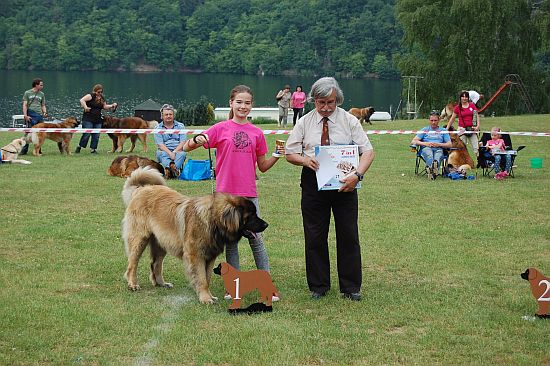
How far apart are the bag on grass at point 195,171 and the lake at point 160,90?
1096 inches

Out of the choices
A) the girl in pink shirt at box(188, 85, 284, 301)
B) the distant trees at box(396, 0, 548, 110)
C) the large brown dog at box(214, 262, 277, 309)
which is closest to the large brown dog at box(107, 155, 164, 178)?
the girl in pink shirt at box(188, 85, 284, 301)

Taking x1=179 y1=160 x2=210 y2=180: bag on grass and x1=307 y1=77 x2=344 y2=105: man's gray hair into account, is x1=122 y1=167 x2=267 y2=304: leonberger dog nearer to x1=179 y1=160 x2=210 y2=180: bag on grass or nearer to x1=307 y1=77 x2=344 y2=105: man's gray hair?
x1=307 y1=77 x2=344 y2=105: man's gray hair

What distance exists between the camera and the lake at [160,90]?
5746cm

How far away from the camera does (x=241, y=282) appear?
20.8 feet

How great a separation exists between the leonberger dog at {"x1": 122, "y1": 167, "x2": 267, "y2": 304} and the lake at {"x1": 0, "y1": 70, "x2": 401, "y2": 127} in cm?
3531

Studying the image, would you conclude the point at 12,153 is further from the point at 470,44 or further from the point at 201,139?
the point at 470,44

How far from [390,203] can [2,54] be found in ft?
358

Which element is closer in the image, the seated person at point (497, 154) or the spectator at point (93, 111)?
the seated person at point (497, 154)

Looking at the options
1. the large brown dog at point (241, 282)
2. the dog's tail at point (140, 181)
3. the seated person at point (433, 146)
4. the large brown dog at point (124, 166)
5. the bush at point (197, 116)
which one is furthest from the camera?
the bush at point (197, 116)

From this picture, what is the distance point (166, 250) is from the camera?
6961 mm

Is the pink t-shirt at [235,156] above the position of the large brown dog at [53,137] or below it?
above

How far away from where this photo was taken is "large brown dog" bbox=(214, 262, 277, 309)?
6.32m

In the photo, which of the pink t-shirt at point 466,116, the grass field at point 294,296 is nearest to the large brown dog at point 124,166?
the grass field at point 294,296

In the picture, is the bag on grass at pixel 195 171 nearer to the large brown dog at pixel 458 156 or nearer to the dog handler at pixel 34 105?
the large brown dog at pixel 458 156
